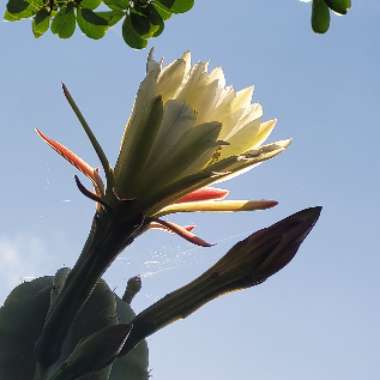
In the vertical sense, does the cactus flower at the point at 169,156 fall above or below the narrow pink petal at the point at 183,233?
above

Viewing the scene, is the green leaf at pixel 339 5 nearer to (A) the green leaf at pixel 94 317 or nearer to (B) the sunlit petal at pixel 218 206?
(B) the sunlit petal at pixel 218 206

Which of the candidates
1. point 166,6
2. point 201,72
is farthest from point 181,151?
point 166,6

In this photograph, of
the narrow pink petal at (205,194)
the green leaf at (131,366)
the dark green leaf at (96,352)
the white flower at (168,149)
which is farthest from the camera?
the green leaf at (131,366)

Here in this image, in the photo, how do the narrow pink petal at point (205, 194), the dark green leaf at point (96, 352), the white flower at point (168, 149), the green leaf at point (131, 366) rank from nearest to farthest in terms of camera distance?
the dark green leaf at point (96, 352), the white flower at point (168, 149), the narrow pink petal at point (205, 194), the green leaf at point (131, 366)

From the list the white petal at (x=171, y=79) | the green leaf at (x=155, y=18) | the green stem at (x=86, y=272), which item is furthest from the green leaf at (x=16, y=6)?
the green stem at (x=86, y=272)

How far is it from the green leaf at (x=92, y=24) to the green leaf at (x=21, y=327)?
0.49 metres

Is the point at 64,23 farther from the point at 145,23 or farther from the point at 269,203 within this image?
the point at 269,203

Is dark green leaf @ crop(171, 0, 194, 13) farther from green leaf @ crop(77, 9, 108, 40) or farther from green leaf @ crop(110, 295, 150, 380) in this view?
green leaf @ crop(110, 295, 150, 380)

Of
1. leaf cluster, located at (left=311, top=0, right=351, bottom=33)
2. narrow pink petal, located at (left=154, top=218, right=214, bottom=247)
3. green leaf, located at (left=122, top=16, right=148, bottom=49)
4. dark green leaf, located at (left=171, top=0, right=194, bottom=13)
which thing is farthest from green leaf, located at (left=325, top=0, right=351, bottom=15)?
narrow pink petal, located at (left=154, top=218, right=214, bottom=247)

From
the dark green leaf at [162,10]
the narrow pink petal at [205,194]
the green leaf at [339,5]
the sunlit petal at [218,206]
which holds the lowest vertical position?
the sunlit petal at [218,206]

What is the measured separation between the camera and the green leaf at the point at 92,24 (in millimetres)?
1387

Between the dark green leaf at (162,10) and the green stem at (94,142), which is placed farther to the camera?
the dark green leaf at (162,10)

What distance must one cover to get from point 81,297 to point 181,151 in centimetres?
27

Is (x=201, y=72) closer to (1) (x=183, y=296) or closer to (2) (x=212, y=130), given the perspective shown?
(2) (x=212, y=130)
